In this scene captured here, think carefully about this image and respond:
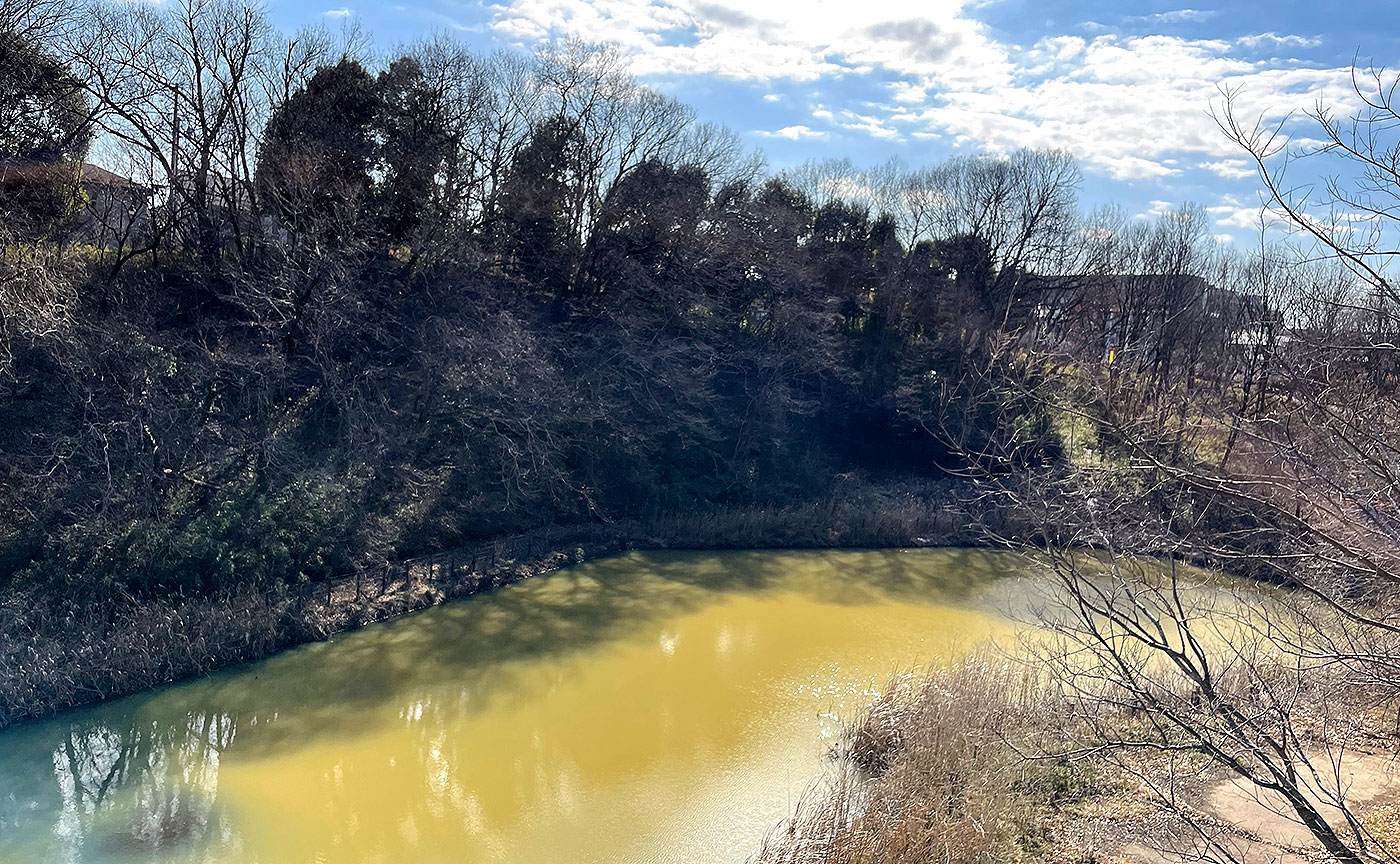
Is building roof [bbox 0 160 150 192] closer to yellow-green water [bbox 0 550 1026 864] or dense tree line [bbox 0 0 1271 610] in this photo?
dense tree line [bbox 0 0 1271 610]

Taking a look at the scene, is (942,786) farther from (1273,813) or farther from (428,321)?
(428,321)

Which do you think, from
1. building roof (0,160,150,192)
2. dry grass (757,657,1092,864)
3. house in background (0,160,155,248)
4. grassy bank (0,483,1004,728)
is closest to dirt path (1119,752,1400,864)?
dry grass (757,657,1092,864)

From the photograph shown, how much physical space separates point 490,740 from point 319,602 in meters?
3.77

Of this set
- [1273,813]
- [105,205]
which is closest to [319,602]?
[105,205]

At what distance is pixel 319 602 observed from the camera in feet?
37.5

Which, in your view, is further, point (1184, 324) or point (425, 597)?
point (1184, 324)

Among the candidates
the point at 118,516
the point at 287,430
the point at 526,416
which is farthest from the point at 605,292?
the point at 118,516

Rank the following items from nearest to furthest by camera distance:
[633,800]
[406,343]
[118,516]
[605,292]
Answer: [633,800], [118,516], [406,343], [605,292]

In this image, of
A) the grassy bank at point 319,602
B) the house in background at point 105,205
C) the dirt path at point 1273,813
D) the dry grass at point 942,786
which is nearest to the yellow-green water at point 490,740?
the grassy bank at point 319,602

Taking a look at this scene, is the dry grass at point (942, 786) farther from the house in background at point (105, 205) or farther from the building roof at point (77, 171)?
the house in background at point (105, 205)

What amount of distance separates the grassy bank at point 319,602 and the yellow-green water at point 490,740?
313mm

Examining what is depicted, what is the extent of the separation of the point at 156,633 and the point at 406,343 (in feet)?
22.1

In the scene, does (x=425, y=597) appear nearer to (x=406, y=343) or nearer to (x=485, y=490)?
(x=485, y=490)

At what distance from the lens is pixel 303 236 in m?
13.7
